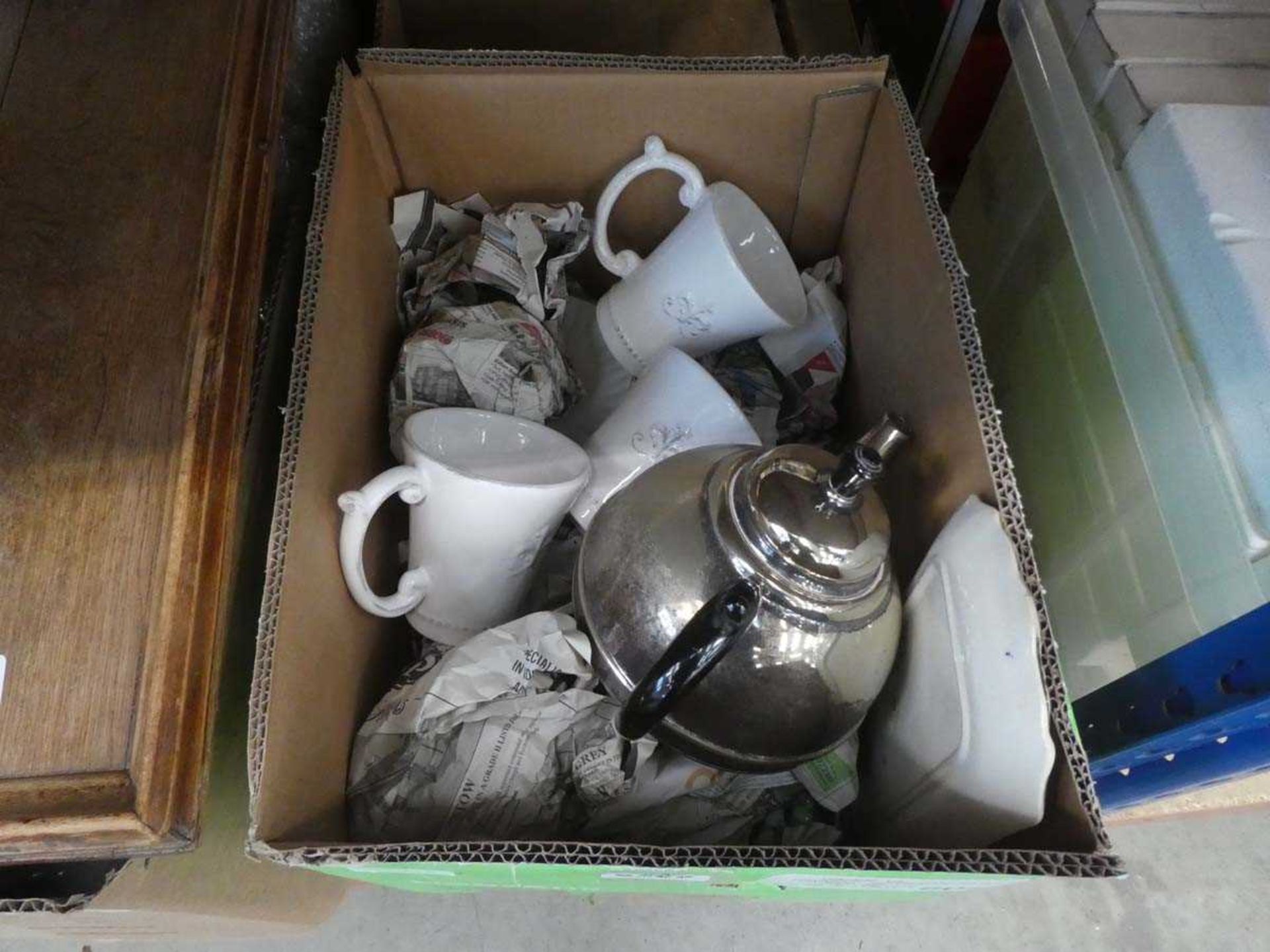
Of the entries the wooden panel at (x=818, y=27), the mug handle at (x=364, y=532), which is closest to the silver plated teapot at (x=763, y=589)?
the mug handle at (x=364, y=532)

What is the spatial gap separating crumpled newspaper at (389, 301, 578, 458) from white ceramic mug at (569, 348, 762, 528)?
0.07 metres

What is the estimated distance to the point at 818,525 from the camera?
457 millimetres

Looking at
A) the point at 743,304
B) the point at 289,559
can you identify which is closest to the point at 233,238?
the point at 289,559

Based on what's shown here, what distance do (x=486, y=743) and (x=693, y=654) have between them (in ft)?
0.72

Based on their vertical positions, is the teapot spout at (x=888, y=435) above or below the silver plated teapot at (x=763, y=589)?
above

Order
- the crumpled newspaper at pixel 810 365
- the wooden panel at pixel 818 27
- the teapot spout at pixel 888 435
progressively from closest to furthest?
the teapot spout at pixel 888 435 → the crumpled newspaper at pixel 810 365 → the wooden panel at pixel 818 27

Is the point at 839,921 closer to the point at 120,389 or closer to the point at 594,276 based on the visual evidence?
the point at 594,276

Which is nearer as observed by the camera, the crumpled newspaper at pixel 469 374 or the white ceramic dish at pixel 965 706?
the white ceramic dish at pixel 965 706

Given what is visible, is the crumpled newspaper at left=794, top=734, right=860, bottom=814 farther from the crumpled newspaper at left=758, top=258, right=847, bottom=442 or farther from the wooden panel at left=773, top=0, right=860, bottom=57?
the wooden panel at left=773, top=0, right=860, bottom=57

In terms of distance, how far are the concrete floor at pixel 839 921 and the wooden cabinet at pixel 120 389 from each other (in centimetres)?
49

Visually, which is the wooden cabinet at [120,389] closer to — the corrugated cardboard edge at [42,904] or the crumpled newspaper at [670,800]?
the corrugated cardboard edge at [42,904]

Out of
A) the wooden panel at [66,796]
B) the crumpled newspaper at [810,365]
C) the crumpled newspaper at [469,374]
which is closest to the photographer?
the wooden panel at [66,796]

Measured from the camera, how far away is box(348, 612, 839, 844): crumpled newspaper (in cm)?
55

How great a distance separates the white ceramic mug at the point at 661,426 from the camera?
0.60m
